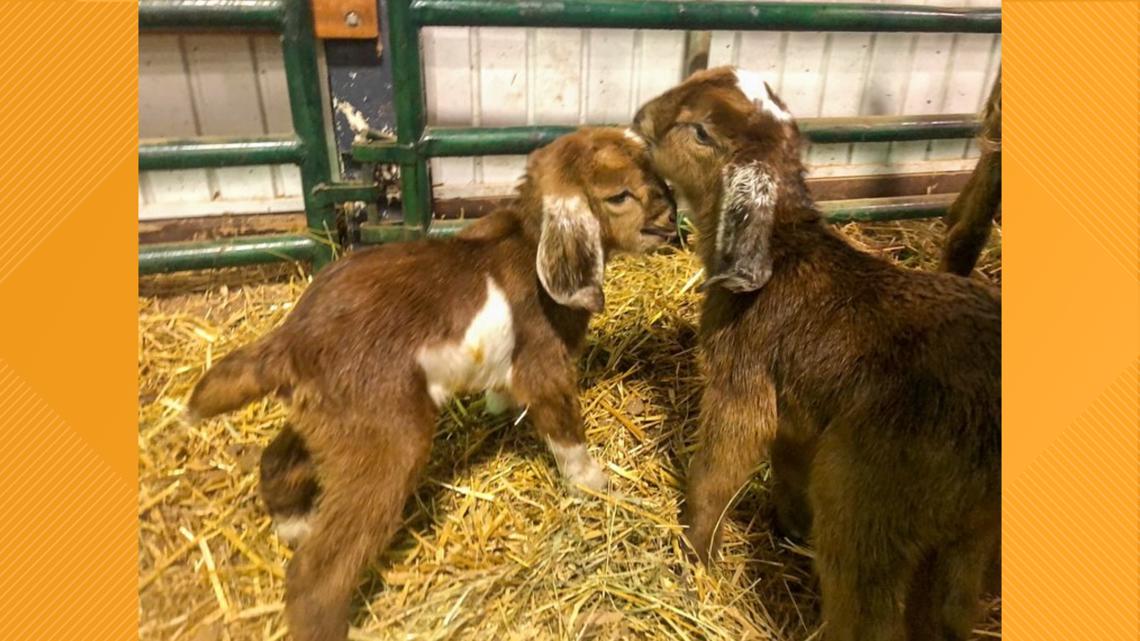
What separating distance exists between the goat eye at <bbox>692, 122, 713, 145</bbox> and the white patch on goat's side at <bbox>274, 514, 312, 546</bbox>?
1812 mm

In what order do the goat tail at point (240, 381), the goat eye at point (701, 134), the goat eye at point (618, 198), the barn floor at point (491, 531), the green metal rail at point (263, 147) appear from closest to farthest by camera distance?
the goat tail at point (240, 381), the barn floor at point (491, 531), the goat eye at point (701, 134), the goat eye at point (618, 198), the green metal rail at point (263, 147)

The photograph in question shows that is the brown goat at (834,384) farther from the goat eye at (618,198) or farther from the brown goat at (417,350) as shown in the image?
the brown goat at (417,350)

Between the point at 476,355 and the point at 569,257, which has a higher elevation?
the point at 569,257

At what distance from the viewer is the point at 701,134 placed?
251cm

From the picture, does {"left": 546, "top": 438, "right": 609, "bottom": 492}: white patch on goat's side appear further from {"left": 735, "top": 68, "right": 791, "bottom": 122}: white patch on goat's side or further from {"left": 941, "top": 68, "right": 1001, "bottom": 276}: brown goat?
{"left": 941, "top": 68, "right": 1001, "bottom": 276}: brown goat

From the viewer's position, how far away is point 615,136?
2680 millimetres

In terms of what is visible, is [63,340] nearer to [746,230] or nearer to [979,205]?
[746,230]

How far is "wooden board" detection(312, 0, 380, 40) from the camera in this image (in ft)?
10.1

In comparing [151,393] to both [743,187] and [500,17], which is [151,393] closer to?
[500,17]

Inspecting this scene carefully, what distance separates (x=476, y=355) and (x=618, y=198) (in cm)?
75

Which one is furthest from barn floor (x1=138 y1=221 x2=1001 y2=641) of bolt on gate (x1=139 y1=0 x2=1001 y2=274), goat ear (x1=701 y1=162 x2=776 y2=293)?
goat ear (x1=701 y1=162 x2=776 y2=293)

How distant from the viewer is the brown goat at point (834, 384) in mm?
1868

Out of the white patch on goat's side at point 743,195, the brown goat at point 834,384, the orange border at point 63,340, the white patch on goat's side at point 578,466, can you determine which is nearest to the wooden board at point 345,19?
the orange border at point 63,340

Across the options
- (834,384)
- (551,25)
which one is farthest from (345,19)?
(834,384)
